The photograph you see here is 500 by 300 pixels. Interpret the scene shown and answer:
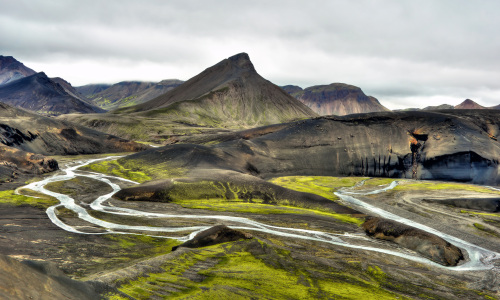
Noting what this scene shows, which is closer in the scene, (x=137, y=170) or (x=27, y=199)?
(x=27, y=199)

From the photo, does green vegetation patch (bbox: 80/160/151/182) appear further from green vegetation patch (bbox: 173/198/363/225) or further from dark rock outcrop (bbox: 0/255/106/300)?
dark rock outcrop (bbox: 0/255/106/300)

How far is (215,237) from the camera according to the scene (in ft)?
133

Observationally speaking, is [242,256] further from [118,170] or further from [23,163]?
[23,163]

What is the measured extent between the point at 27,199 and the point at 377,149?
4467 inches

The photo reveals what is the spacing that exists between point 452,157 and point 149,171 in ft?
351

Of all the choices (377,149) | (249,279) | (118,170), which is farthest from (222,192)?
(377,149)

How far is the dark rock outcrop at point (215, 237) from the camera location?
129 feet

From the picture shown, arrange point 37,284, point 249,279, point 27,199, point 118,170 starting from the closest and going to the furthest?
1. point 37,284
2. point 249,279
3. point 27,199
4. point 118,170

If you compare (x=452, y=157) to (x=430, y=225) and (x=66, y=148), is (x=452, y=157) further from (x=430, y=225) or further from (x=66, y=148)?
(x=66, y=148)

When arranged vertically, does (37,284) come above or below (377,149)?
below

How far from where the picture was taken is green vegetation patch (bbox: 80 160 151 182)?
9319 cm

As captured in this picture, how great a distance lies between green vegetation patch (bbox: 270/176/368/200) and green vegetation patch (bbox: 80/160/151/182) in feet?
128

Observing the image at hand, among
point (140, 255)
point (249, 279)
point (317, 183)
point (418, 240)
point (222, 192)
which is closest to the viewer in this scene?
point (249, 279)

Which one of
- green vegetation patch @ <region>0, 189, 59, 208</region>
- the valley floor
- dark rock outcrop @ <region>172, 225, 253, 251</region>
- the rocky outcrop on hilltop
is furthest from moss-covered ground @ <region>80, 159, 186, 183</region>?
dark rock outcrop @ <region>172, 225, 253, 251</region>
